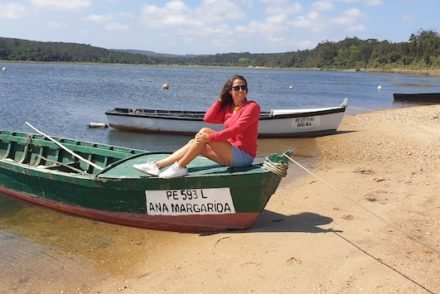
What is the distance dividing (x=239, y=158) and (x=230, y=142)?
0.26 metres

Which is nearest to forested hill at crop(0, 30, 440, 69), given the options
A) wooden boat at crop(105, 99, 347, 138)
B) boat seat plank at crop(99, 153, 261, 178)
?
wooden boat at crop(105, 99, 347, 138)

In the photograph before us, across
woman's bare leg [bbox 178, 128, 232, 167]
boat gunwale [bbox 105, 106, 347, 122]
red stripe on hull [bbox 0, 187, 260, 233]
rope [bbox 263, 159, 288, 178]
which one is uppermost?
woman's bare leg [bbox 178, 128, 232, 167]

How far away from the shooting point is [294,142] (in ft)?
53.1

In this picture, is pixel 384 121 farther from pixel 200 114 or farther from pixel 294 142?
pixel 200 114

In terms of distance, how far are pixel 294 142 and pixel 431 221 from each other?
956 centimetres

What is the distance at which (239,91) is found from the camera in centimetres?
650

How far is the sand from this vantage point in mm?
5078

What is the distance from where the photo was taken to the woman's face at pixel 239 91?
649cm

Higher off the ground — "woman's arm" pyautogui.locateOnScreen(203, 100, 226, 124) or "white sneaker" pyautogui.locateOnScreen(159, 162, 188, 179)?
"woman's arm" pyautogui.locateOnScreen(203, 100, 226, 124)

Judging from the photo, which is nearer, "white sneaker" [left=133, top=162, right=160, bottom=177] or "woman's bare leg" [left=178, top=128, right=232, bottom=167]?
"woman's bare leg" [left=178, top=128, right=232, bottom=167]

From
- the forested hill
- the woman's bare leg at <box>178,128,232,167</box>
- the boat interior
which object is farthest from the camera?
the forested hill

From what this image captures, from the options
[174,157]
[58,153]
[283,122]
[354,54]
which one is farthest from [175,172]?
[354,54]

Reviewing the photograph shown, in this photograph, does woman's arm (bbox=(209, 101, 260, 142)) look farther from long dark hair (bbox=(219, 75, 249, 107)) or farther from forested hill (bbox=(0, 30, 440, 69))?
forested hill (bbox=(0, 30, 440, 69))

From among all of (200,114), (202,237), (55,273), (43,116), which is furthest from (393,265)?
(43,116)
